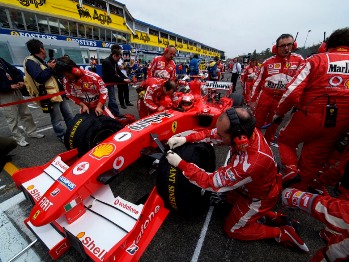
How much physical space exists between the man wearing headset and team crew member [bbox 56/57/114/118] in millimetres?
1646

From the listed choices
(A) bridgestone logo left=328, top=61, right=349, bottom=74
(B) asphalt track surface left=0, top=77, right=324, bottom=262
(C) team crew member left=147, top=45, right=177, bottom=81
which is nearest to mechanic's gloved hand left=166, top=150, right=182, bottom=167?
(B) asphalt track surface left=0, top=77, right=324, bottom=262

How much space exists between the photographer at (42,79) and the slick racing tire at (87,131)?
127 cm

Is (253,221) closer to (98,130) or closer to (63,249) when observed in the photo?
(63,249)

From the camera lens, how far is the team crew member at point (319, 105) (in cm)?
197

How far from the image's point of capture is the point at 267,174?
5.58 ft

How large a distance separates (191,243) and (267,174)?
0.95 metres

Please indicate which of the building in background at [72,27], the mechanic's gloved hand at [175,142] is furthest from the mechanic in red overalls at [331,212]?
the building in background at [72,27]

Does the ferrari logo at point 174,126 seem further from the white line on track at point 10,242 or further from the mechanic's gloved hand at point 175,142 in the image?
the white line on track at point 10,242

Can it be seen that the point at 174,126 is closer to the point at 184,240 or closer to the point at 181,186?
the point at 181,186

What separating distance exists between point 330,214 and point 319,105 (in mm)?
1331

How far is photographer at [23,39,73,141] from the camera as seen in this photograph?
324cm

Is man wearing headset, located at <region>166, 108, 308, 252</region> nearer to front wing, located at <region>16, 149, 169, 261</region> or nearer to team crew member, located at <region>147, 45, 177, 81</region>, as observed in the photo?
front wing, located at <region>16, 149, 169, 261</region>

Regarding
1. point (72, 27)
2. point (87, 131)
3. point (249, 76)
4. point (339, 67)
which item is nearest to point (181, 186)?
point (87, 131)

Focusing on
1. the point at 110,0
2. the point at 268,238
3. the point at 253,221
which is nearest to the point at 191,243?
the point at 253,221
